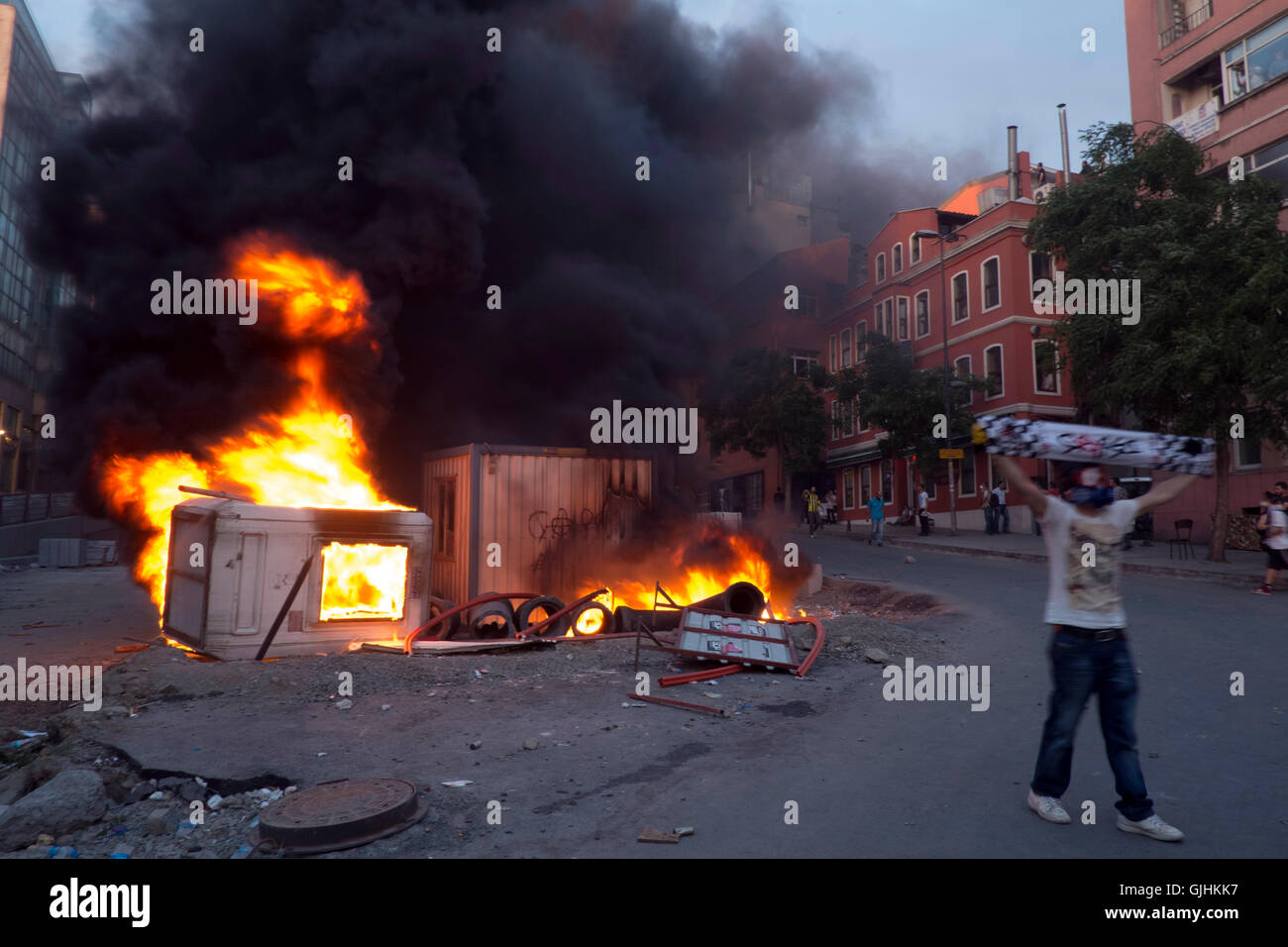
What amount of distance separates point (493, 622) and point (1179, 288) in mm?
15190

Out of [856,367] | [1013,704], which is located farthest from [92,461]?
[856,367]

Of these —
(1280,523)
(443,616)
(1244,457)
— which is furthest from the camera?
(1244,457)

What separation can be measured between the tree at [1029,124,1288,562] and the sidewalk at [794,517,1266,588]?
3.75ft

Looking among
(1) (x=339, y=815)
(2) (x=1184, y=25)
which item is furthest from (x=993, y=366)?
(1) (x=339, y=815)

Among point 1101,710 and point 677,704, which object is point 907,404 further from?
point 1101,710

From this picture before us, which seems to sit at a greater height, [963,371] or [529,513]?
[963,371]

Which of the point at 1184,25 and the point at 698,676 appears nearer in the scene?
the point at 698,676

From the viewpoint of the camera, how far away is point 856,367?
32.2 m

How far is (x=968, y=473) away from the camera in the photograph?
30953 mm

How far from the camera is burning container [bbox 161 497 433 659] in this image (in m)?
8.43

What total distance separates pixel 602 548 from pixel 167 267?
8277 millimetres

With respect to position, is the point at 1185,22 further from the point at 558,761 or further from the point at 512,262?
the point at 558,761

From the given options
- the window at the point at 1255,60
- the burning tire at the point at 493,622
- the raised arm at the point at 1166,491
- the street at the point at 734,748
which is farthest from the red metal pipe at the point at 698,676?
the window at the point at 1255,60

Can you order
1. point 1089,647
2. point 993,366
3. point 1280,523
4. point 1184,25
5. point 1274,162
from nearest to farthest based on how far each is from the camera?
point 1089,647
point 1280,523
point 1274,162
point 1184,25
point 993,366
